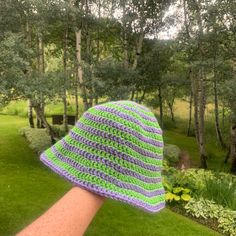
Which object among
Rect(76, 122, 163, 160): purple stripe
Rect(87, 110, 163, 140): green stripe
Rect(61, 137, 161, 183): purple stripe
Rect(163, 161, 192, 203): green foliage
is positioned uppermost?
Rect(87, 110, 163, 140): green stripe

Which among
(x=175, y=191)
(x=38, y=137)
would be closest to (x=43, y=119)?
(x=38, y=137)

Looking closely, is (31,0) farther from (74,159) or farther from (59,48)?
(74,159)

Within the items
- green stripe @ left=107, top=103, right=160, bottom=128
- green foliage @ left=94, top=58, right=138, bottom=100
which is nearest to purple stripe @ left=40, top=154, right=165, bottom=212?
green stripe @ left=107, top=103, right=160, bottom=128

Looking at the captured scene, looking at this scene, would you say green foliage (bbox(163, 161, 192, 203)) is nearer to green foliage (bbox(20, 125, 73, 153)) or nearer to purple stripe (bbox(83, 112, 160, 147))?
green foliage (bbox(20, 125, 73, 153))

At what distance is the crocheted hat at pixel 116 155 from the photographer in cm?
96

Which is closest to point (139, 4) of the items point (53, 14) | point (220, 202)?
point (53, 14)

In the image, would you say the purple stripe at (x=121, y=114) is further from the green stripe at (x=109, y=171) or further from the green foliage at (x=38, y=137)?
the green foliage at (x=38, y=137)

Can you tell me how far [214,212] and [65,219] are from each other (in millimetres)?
10206

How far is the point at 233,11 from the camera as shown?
58.2ft

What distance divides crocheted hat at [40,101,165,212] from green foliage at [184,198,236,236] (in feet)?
30.2

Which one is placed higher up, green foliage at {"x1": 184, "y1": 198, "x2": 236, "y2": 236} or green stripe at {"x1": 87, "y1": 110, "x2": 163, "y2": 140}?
green stripe at {"x1": 87, "y1": 110, "x2": 163, "y2": 140}

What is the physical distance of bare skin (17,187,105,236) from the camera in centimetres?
78

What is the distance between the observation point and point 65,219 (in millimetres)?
796

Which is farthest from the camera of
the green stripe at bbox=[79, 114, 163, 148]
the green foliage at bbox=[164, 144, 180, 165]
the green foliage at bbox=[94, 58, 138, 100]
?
the green foliage at bbox=[164, 144, 180, 165]
